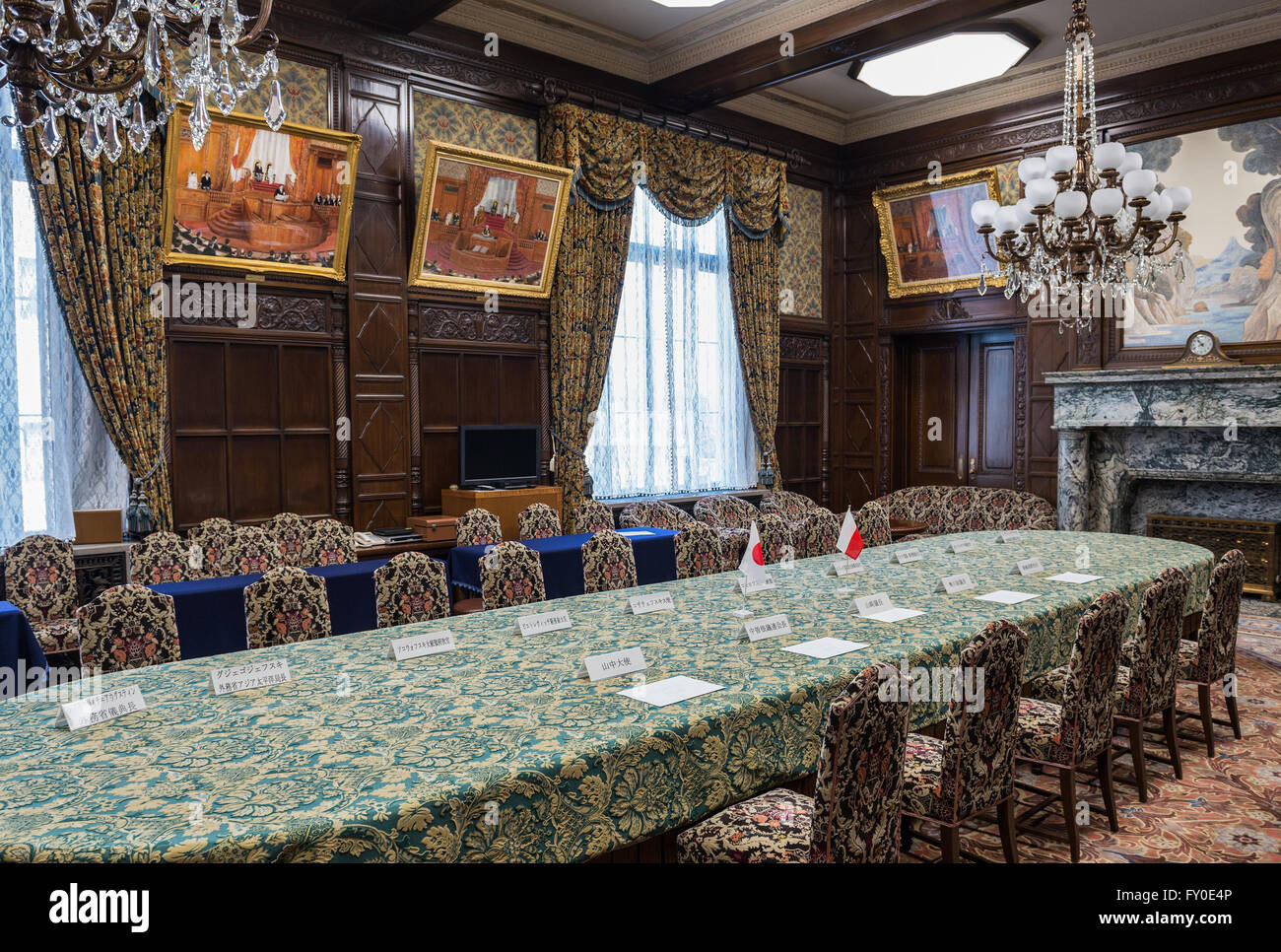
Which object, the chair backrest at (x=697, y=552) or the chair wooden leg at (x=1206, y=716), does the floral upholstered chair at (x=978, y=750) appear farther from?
the chair backrest at (x=697, y=552)

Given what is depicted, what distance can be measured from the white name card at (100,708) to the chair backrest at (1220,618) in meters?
4.20

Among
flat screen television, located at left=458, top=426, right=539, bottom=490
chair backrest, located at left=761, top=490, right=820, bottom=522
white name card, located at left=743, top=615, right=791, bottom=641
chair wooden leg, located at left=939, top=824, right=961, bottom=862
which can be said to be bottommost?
chair wooden leg, located at left=939, top=824, right=961, bottom=862

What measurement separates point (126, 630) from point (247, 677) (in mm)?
750

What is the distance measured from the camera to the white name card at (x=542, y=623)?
10.9 ft

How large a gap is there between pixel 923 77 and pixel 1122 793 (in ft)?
21.4

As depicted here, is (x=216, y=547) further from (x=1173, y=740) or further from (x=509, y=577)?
(x=1173, y=740)

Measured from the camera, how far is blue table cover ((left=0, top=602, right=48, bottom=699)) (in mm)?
3836

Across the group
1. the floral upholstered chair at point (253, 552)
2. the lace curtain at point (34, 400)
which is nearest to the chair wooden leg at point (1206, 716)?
the floral upholstered chair at point (253, 552)

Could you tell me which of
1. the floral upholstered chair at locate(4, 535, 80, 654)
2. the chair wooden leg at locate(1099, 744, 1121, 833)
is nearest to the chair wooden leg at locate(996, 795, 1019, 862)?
the chair wooden leg at locate(1099, 744, 1121, 833)

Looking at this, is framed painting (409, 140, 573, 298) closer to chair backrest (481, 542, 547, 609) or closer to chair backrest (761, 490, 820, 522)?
chair backrest (761, 490, 820, 522)

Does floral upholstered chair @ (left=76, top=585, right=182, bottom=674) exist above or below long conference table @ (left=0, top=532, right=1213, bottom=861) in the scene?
above

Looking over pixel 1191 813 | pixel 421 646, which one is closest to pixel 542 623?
pixel 421 646

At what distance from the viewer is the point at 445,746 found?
7.04 feet

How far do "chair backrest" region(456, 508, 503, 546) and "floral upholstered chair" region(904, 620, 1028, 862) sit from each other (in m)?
3.61
